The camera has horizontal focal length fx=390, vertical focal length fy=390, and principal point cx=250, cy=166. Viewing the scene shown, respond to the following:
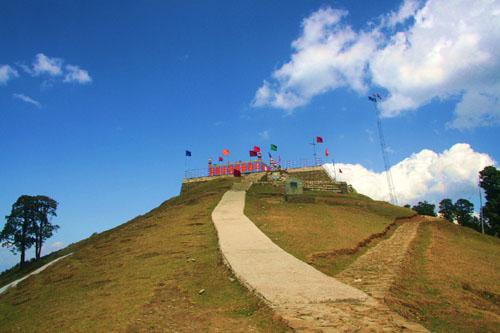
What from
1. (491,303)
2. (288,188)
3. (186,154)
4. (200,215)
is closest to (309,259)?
(491,303)

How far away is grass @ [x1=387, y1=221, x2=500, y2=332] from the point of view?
32.1ft

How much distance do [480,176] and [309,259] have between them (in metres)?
47.8

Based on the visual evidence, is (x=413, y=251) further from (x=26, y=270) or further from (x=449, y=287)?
(x=26, y=270)

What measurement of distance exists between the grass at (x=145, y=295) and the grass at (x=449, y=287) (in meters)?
4.23

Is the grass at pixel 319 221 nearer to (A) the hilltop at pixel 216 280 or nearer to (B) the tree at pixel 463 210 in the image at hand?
(A) the hilltop at pixel 216 280

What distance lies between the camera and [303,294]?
10.4 metres

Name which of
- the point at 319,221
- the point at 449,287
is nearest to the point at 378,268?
the point at 449,287

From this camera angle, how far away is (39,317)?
1208 cm

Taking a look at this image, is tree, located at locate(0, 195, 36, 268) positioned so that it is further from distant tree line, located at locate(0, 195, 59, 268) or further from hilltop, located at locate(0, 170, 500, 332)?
hilltop, located at locate(0, 170, 500, 332)

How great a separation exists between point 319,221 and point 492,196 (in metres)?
37.7

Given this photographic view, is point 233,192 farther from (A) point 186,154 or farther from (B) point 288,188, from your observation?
(A) point 186,154

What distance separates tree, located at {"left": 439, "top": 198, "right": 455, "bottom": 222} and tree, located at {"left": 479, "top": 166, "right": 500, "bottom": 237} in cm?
1557

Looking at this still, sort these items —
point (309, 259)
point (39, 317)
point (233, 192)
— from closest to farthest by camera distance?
point (39, 317), point (309, 259), point (233, 192)

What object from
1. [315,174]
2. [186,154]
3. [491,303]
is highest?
[186,154]
